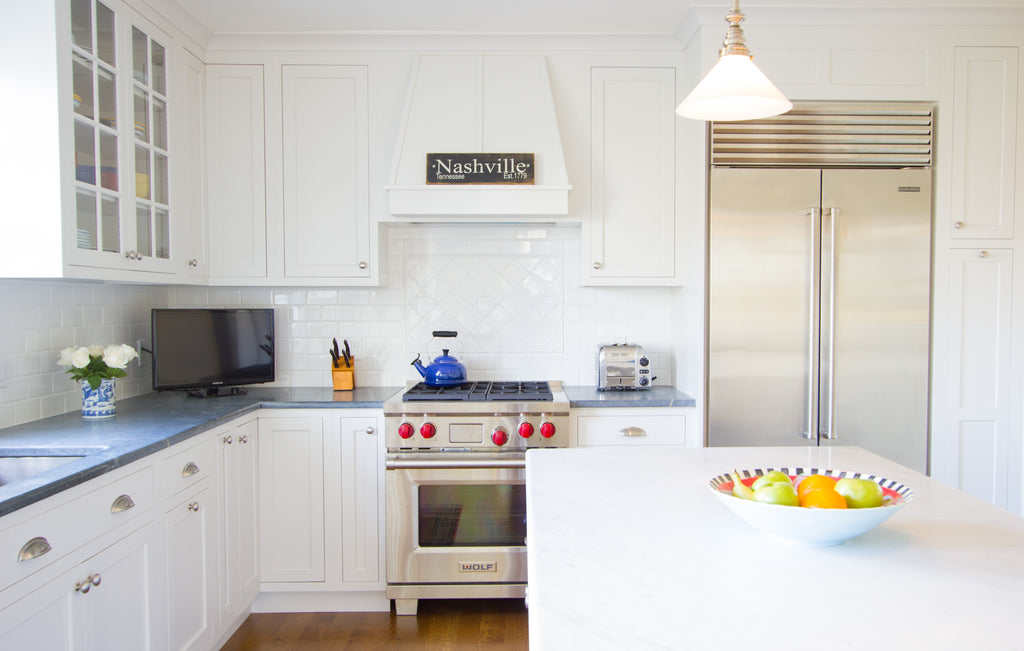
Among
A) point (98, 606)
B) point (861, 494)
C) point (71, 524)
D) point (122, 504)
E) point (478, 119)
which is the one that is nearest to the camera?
point (861, 494)

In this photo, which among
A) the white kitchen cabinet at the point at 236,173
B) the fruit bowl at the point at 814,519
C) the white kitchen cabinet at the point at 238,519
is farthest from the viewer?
the white kitchen cabinet at the point at 236,173

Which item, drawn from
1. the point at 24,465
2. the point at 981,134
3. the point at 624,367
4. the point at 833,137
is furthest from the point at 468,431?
the point at 981,134

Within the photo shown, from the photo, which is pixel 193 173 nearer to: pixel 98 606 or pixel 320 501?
pixel 320 501

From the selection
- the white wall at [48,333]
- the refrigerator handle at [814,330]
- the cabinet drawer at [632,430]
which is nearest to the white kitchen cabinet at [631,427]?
the cabinet drawer at [632,430]

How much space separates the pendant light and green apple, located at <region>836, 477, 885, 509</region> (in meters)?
0.82

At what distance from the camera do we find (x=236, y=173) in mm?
3086

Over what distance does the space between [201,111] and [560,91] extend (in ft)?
5.65

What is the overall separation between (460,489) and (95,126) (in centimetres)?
195

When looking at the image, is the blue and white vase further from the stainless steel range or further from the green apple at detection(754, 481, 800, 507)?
the green apple at detection(754, 481, 800, 507)

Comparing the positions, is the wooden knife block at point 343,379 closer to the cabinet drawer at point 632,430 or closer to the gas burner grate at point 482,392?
the gas burner grate at point 482,392

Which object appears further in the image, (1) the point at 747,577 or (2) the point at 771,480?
(2) the point at 771,480

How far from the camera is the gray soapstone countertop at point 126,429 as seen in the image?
→ 1598mm

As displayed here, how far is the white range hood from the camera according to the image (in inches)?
117

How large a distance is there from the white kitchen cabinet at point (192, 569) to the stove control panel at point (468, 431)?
762 millimetres
